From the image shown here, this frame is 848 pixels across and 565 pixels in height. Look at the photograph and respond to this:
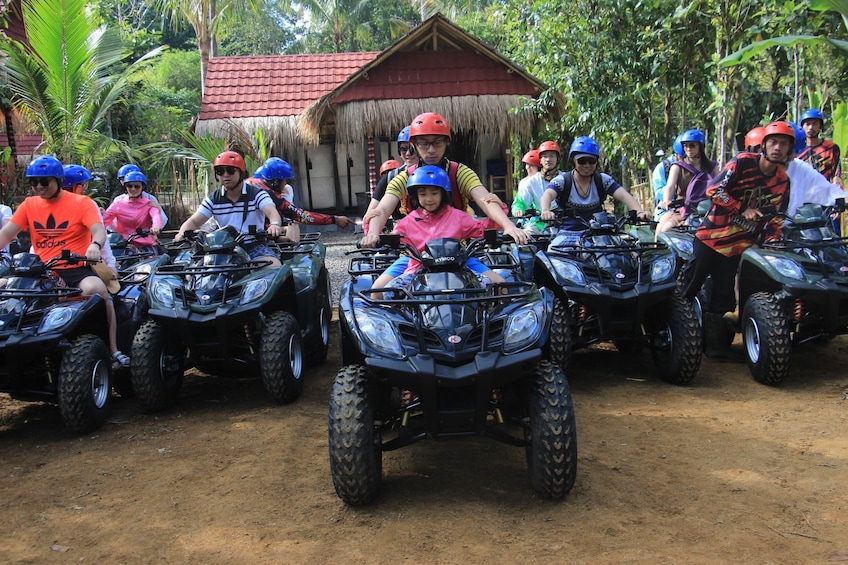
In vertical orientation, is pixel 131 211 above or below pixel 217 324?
above

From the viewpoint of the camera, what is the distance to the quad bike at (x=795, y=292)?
6180mm

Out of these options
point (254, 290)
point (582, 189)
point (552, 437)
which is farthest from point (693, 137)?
point (552, 437)

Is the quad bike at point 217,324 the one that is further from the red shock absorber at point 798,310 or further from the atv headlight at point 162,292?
the red shock absorber at point 798,310

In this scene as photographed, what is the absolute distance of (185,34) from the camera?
176 feet

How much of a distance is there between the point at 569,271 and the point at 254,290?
8.18 ft

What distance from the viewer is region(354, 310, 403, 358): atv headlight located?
164 inches

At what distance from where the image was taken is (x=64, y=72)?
11.2m

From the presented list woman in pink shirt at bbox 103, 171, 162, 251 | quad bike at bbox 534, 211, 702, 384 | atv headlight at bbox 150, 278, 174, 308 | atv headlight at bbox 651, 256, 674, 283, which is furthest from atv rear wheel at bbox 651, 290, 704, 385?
woman in pink shirt at bbox 103, 171, 162, 251

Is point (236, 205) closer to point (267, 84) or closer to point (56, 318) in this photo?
point (56, 318)

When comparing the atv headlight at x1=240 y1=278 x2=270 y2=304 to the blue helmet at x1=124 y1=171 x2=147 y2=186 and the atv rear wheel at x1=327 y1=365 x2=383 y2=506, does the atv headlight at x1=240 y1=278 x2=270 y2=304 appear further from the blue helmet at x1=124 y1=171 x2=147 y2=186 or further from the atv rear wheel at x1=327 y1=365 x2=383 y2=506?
the blue helmet at x1=124 y1=171 x2=147 y2=186

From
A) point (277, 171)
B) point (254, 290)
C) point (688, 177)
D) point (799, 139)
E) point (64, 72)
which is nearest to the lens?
point (254, 290)

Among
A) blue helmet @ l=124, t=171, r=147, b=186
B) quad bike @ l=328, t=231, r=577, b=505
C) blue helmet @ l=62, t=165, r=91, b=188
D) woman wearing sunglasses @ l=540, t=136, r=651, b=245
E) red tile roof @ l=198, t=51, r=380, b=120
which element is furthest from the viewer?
red tile roof @ l=198, t=51, r=380, b=120

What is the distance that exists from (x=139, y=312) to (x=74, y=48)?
19.1 ft

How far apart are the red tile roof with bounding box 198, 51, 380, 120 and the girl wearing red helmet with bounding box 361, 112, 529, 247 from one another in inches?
580
